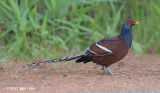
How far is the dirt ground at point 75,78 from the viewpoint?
15.5ft

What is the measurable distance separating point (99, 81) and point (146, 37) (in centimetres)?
524

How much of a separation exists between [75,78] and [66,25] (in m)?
4.13

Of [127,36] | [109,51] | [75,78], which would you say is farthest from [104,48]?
[75,78]

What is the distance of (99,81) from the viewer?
17.3ft

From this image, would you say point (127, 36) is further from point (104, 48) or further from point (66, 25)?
point (66, 25)

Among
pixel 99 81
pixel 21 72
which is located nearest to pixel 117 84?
pixel 99 81

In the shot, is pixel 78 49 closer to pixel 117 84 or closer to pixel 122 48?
pixel 122 48

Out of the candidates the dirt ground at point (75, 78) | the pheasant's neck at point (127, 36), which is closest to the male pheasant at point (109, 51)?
the pheasant's neck at point (127, 36)

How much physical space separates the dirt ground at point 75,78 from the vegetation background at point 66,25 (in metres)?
1.17

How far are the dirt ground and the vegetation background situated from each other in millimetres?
1166

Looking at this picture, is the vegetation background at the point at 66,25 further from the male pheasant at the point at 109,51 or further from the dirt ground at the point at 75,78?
the male pheasant at the point at 109,51

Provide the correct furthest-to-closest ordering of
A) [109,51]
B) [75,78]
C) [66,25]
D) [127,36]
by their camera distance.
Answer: [66,25] < [127,36] < [109,51] < [75,78]

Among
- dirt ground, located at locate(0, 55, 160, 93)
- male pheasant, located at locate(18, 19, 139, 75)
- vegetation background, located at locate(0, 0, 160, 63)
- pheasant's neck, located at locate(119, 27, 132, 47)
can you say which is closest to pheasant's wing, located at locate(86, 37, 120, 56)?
male pheasant, located at locate(18, 19, 139, 75)

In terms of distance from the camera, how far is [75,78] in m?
5.62
